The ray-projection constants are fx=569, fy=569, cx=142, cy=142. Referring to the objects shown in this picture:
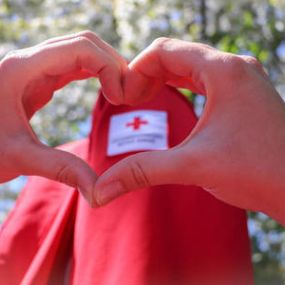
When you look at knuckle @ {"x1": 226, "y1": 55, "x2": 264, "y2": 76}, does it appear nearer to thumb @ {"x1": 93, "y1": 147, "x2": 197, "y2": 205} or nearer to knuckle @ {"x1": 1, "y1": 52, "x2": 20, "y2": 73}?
thumb @ {"x1": 93, "y1": 147, "x2": 197, "y2": 205}

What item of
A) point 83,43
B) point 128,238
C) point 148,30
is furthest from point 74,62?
point 148,30

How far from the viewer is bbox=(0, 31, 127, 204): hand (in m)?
0.59

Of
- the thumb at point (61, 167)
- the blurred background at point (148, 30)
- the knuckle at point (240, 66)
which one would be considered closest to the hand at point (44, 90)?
the thumb at point (61, 167)

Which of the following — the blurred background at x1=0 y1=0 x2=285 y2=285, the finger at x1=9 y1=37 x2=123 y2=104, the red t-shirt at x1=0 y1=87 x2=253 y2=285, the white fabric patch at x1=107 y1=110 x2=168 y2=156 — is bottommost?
the blurred background at x1=0 y1=0 x2=285 y2=285

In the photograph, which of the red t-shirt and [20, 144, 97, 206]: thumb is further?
the red t-shirt

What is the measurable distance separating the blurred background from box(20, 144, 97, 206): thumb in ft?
8.31

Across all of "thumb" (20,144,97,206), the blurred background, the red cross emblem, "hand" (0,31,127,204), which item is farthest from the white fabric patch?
the blurred background

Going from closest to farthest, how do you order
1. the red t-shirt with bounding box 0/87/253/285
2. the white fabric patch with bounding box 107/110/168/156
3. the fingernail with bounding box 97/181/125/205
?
1. the fingernail with bounding box 97/181/125/205
2. the red t-shirt with bounding box 0/87/253/285
3. the white fabric patch with bounding box 107/110/168/156

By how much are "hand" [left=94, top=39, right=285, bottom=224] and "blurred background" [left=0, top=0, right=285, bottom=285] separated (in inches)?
97.0

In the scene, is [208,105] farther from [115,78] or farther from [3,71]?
[3,71]

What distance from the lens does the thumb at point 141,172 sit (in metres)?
0.57

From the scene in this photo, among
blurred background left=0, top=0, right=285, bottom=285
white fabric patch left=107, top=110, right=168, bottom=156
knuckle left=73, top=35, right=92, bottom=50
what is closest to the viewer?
knuckle left=73, top=35, right=92, bottom=50

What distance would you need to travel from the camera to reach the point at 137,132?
0.92m

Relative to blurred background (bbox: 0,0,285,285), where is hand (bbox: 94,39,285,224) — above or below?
above
